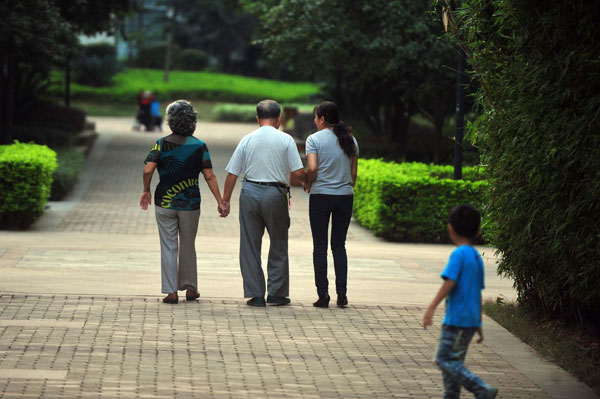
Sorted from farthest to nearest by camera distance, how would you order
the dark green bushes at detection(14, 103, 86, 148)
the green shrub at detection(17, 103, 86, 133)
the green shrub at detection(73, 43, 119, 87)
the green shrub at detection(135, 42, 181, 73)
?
the green shrub at detection(135, 42, 181, 73)
the green shrub at detection(73, 43, 119, 87)
the green shrub at detection(17, 103, 86, 133)
the dark green bushes at detection(14, 103, 86, 148)

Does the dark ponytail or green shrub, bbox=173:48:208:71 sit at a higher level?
green shrub, bbox=173:48:208:71

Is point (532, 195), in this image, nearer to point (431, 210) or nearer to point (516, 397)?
point (516, 397)

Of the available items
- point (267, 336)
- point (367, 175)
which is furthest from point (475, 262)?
point (367, 175)

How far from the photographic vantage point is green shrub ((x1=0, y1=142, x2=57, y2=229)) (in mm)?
13039

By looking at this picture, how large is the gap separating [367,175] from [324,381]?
9.23 metres

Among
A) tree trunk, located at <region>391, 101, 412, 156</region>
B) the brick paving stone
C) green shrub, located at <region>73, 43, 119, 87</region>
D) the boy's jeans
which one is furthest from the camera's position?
green shrub, located at <region>73, 43, 119, 87</region>

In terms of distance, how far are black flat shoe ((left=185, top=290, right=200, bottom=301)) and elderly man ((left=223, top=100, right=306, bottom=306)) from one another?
46 centimetres

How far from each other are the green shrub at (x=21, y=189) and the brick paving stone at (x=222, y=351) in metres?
5.17

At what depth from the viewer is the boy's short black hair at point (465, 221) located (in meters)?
5.05

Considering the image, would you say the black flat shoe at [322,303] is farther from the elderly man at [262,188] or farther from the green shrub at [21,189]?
the green shrub at [21,189]

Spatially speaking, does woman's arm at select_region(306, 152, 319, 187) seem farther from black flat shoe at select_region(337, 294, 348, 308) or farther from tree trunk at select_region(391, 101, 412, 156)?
tree trunk at select_region(391, 101, 412, 156)

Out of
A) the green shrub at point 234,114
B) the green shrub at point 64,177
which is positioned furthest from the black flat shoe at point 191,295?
the green shrub at point 234,114

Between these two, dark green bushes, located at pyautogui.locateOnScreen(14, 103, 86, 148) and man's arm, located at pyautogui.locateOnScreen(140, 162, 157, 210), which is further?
dark green bushes, located at pyautogui.locateOnScreen(14, 103, 86, 148)

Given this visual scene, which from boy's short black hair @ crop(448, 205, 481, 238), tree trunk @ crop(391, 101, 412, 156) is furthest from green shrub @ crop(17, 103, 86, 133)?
boy's short black hair @ crop(448, 205, 481, 238)
